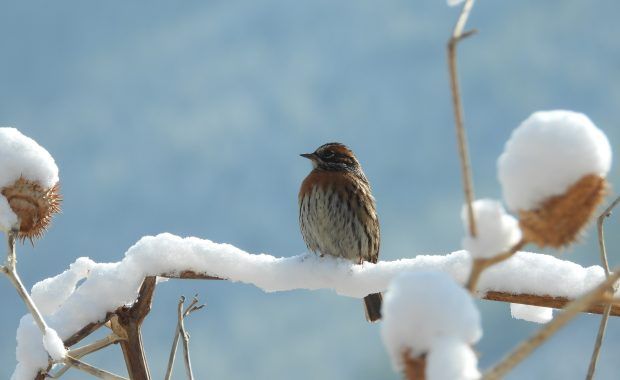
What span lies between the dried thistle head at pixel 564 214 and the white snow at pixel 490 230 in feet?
0.10

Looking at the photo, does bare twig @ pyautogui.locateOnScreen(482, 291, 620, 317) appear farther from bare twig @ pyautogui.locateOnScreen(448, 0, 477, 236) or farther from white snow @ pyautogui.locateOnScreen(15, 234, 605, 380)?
bare twig @ pyautogui.locateOnScreen(448, 0, 477, 236)

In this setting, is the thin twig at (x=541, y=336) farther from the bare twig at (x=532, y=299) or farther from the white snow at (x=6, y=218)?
Answer: the white snow at (x=6, y=218)

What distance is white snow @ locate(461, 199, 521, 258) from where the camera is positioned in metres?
1.42

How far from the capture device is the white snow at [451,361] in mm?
1182

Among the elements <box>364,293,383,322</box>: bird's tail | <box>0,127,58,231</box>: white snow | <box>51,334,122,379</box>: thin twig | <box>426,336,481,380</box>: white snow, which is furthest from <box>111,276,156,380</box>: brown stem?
<box>364,293,383,322</box>: bird's tail

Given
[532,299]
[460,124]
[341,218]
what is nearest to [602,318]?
[532,299]

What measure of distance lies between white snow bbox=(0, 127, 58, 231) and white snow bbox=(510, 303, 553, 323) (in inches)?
85.3

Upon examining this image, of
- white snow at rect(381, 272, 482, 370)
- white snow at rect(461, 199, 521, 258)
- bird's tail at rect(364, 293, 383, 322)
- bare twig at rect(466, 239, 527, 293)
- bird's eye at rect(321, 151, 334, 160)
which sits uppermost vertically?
bird's eye at rect(321, 151, 334, 160)

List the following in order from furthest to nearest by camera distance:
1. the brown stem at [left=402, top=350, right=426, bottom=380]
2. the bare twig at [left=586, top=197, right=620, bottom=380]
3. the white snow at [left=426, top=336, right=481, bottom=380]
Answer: the bare twig at [left=586, top=197, right=620, bottom=380] < the brown stem at [left=402, top=350, right=426, bottom=380] < the white snow at [left=426, top=336, right=481, bottom=380]

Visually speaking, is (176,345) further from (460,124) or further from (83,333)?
(460,124)

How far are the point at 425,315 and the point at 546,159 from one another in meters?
0.42

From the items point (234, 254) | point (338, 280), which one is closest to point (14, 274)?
point (234, 254)

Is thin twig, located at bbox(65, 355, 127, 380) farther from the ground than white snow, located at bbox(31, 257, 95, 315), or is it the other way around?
white snow, located at bbox(31, 257, 95, 315)

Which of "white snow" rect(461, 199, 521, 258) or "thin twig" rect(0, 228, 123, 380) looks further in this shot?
"thin twig" rect(0, 228, 123, 380)
